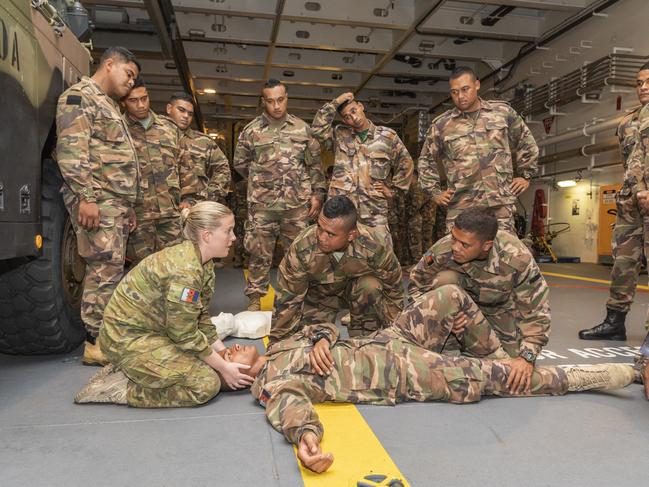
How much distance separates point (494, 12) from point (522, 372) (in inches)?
313

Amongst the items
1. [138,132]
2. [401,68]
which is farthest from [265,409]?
[401,68]

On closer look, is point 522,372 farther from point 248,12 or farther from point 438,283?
point 248,12

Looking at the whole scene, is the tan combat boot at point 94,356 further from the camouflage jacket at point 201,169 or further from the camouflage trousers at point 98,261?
the camouflage jacket at point 201,169

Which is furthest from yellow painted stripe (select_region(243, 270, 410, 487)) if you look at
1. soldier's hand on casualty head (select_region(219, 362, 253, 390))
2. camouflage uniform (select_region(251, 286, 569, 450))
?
soldier's hand on casualty head (select_region(219, 362, 253, 390))

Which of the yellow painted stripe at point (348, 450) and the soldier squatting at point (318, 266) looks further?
the soldier squatting at point (318, 266)

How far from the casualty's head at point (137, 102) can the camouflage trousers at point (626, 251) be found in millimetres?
3466

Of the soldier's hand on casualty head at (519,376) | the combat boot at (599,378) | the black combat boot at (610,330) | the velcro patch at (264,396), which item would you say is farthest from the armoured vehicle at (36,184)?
the black combat boot at (610,330)

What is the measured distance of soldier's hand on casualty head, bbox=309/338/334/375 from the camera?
2.20 meters

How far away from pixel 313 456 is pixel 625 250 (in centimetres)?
293

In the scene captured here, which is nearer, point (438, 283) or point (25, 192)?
point (25, 192)

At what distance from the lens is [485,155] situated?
3602mm

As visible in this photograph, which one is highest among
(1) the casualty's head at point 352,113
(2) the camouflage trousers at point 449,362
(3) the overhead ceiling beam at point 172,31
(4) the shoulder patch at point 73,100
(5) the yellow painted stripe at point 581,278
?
(3) the overhead ceiling beam at point 172,31

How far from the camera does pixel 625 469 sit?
1.71 meters

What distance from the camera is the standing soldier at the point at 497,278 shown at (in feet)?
8.09
